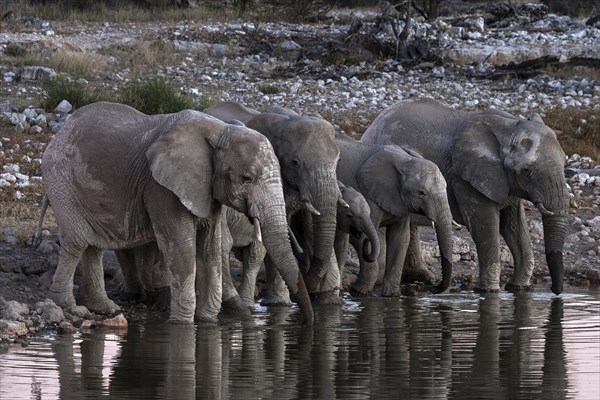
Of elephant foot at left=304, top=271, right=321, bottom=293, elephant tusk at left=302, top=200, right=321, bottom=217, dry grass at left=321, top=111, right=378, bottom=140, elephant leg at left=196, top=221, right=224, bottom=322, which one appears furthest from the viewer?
dry grass at left=321, top=111, right=378, bottom=140

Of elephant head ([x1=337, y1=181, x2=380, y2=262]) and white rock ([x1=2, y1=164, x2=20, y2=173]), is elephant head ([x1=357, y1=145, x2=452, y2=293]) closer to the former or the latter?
elephant head ([x1=337, y1=181, x2=380, y2=262])

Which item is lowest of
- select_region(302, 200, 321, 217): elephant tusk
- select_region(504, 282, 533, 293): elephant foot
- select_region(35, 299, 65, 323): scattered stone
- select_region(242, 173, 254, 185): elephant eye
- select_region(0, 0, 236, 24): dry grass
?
select_region(504, 282, 533, 293): elephant foot

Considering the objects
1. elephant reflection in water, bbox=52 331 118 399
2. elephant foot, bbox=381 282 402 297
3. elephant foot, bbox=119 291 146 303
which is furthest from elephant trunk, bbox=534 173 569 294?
elephant reflection in water, bbox=52 331 118 399

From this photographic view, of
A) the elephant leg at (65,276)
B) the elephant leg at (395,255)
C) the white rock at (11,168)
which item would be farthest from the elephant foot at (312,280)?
the white rock at (11,168)

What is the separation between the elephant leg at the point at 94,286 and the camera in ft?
37.7

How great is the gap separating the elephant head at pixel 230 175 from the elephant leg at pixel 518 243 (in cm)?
378

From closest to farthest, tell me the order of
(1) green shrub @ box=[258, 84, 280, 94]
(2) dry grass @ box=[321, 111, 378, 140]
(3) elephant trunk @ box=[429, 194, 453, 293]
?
(3) elephant trunk @ box=[429, 194, 453, 293], (2) dry grass @ box=[321, 111, 378, 140], (1) green shrub @ box=[258, 84, 280, 94]

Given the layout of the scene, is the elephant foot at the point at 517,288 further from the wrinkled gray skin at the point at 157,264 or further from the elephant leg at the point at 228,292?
the elephant leg at the point at 228,292

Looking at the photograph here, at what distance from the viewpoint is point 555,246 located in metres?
13.2

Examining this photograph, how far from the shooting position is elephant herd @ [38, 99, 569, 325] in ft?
35.0

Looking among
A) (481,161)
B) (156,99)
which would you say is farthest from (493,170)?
(156,99)

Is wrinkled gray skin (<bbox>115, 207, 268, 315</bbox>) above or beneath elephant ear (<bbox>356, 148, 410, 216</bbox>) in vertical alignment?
beneath

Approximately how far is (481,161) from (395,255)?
127 cm

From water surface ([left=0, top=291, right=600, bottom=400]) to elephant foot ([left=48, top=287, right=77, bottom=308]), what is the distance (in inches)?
24.2
